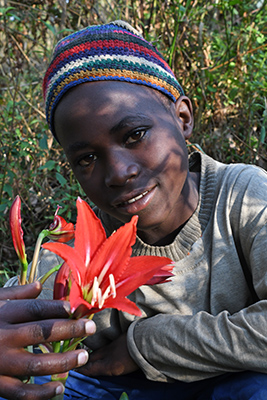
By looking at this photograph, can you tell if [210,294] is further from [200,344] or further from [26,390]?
[26,390]

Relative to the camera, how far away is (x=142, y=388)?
1626 mm

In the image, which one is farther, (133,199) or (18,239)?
(133,199)

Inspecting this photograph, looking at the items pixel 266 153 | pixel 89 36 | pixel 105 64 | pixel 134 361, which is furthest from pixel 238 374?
pixel 266 153

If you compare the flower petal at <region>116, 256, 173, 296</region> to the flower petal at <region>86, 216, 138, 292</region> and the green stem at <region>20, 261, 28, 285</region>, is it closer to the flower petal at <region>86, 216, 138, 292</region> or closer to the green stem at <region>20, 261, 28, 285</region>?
the flower petal at <region>86, 216, 138, 292</region>

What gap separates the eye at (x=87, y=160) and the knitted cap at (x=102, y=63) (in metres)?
0.22

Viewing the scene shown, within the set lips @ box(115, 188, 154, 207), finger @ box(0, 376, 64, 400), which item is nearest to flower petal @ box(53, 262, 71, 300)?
finger @ box(0, 376, 64, 400)

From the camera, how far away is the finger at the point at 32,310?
33.4 inches

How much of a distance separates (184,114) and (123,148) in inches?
16.3

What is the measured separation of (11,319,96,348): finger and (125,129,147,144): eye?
72 centimetres

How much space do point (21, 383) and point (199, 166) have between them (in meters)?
1.21

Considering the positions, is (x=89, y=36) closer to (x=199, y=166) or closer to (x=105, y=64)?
(x=105, y=64)

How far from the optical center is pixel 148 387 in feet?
5.30

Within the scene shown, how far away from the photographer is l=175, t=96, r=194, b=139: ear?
1.66m

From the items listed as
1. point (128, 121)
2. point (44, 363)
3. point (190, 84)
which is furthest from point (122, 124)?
point (190, 84)
